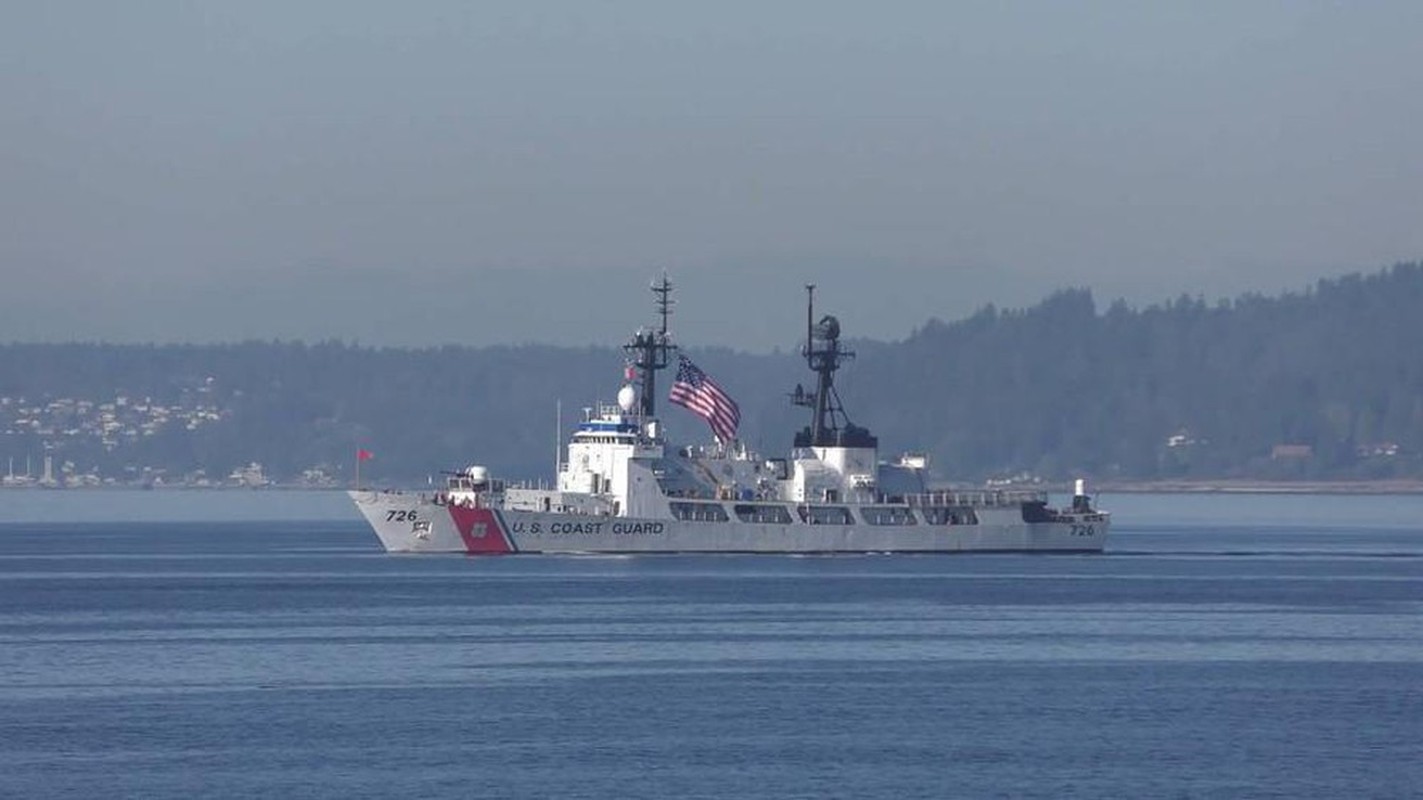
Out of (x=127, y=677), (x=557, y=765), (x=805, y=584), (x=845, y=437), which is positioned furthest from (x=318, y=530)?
(x=557, y=765)

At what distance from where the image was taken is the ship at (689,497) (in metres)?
108

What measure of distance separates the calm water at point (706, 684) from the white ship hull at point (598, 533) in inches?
60.7

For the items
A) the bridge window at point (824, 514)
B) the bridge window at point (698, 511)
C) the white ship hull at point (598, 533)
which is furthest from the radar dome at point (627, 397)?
the bridge window at point (824, 514)

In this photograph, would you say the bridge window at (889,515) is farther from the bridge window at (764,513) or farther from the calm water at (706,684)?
the calm water at (706,684)

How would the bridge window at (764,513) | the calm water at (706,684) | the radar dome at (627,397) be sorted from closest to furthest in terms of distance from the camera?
1. the calm water at (706,684)
2. the radar dome at (627,397)
3. the bridge window at (764,513)

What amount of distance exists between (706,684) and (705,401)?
43.9m

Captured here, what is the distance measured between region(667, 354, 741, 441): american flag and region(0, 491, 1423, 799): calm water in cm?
623

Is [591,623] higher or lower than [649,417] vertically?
lower

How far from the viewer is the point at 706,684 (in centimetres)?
6344

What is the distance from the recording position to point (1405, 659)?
232 feet

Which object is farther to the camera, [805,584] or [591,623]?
[805,584]

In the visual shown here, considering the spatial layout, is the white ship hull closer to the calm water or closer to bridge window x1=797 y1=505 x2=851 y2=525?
bridge window x1=797 y1=505 x2=851 y2=525

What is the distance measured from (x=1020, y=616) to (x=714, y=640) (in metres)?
14.2

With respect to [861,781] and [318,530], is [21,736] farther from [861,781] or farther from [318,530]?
[318,530]
